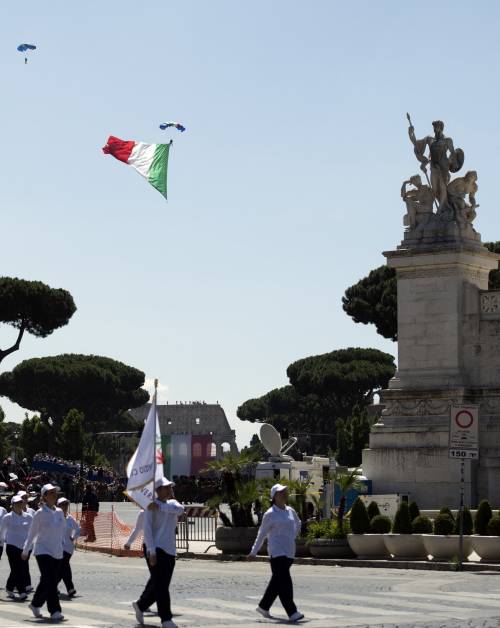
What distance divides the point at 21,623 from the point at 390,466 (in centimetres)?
2238

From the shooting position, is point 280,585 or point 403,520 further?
point 403,520

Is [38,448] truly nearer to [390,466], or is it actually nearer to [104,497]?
[104,497]

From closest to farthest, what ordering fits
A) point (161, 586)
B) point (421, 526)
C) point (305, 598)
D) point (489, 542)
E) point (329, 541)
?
1. point (161, 586)
2. point (305, 598)
3. point (489, 542)
4. point (421, 526)
5. point (329, 541)

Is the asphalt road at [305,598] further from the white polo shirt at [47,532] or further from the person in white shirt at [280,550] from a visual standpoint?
the white polo shirt at [47,532]

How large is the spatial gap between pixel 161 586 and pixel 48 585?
206 cm

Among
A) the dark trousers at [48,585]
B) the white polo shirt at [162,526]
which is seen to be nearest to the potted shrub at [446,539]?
the dark trousers at [48,585]

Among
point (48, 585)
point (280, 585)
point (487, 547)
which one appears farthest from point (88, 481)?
point (280, 585)

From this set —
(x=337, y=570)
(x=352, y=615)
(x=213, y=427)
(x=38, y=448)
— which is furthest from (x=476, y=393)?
(x=213, y=427)

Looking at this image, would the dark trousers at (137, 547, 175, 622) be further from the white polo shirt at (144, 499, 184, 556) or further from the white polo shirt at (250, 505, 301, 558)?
the white polo shirt at (250, 505, 301, 558)

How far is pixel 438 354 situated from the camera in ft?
128

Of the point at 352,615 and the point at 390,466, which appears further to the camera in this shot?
the point at 390,466

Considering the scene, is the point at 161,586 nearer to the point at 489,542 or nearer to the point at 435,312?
the point at 489,542

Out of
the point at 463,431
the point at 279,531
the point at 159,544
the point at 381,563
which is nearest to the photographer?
the point at 159,544

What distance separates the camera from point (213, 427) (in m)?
194
